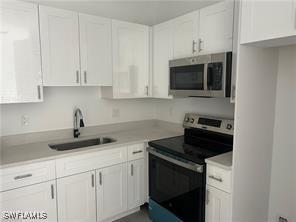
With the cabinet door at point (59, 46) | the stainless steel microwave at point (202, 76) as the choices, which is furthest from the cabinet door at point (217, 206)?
the cabinet door at point (59, 46)

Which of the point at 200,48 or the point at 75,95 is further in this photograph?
the point at 75,95

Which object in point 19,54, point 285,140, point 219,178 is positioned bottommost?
point 219,178

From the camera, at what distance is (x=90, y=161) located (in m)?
2.09

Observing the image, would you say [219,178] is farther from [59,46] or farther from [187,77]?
[59,46]

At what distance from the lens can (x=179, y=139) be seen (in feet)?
8.12

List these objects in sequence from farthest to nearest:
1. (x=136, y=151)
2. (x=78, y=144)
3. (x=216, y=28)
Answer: (x=78, y=144) → (x=136, y=151) → (x=216, y=28)

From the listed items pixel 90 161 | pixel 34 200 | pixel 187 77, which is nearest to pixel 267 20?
pixel 187 77

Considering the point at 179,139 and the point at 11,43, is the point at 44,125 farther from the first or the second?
the point at 179,139

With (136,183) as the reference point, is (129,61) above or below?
above

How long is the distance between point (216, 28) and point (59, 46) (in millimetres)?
1471

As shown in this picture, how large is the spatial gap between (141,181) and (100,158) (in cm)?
61

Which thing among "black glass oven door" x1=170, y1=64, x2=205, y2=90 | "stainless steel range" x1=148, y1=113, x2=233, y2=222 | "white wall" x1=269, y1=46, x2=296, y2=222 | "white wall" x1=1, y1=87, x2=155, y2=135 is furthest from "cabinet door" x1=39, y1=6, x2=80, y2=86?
"white wall" x1=269, y1=46, x2=296, y2=222

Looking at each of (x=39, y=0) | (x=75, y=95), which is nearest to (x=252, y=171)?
(x=75, y=95)

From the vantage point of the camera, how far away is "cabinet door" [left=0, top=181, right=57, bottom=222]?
1.72m
